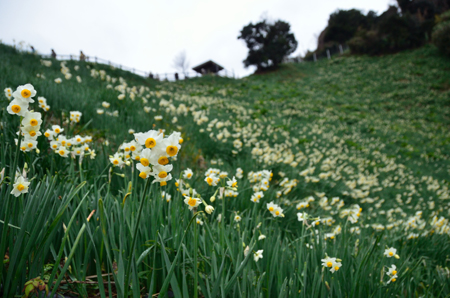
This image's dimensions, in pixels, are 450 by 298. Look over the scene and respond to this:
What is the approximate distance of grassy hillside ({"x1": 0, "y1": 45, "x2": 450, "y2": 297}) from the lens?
3.49 feet

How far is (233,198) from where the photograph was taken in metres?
2.36

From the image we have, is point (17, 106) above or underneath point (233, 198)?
above

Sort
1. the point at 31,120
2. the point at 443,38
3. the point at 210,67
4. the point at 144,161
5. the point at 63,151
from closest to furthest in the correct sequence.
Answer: the point at 144,161
the point at 31,120
the point at 63,151
the point at 443,38
the point at 210,67

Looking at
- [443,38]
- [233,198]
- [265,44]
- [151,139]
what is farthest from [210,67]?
[151,139]

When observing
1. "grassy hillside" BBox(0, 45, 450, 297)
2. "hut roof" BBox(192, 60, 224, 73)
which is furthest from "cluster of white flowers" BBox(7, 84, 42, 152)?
"hut roof" BBox(192, 60, 224, 73)

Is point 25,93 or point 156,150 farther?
point 25,93

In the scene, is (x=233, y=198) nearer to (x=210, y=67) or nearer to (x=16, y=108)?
(x=16, y=108)

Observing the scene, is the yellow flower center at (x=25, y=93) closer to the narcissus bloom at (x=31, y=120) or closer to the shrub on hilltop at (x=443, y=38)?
the narcissus bloom at (x=31, y=120)

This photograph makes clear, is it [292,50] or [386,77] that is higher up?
[292,50]

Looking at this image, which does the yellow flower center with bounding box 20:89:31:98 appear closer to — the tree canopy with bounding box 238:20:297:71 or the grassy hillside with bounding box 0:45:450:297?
the grassy hillside with bounding box 0:45:450:297

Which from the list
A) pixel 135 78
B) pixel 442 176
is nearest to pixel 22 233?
pixel 442 176

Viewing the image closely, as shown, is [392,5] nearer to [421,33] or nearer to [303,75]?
[421,33]

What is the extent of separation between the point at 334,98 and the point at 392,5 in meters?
26.3

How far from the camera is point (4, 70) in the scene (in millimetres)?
4043
